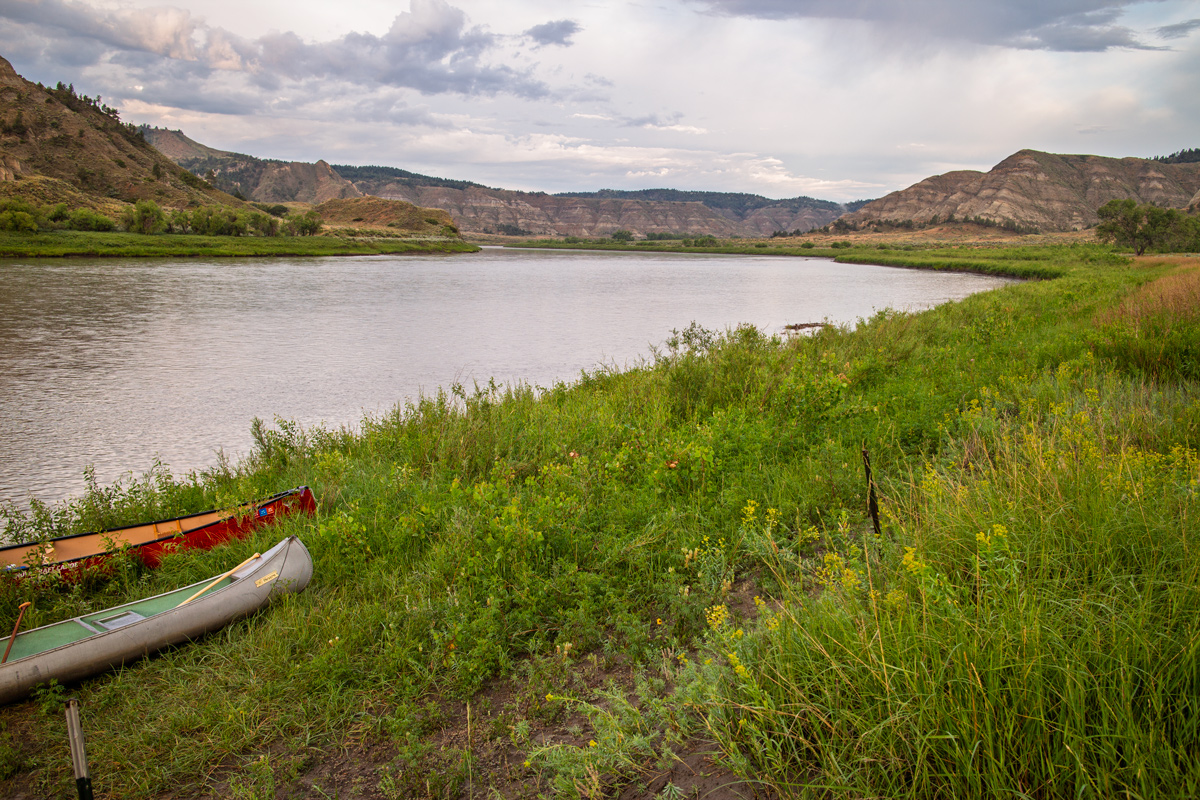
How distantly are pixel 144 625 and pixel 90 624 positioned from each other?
0.55m

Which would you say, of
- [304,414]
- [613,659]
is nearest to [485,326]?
[304,414]

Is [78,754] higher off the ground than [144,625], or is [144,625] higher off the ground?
[78,754]

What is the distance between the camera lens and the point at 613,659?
420 cm

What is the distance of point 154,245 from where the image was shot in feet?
205

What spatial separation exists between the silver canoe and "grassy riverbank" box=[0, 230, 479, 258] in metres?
61.2

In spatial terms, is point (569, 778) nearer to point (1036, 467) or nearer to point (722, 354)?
point (1036, 467)

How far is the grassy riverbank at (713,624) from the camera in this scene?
98.7 inches

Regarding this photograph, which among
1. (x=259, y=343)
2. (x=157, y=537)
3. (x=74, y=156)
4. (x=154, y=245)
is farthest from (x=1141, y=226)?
(x=74, y=156)

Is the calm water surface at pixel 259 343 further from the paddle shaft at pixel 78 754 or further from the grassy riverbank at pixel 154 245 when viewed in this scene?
the grassy riverbank at pixel 154 245

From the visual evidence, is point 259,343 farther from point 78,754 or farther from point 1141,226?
point 1141,226

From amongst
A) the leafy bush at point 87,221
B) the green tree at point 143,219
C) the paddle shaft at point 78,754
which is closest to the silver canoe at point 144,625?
the paddle shaft at point 78,754

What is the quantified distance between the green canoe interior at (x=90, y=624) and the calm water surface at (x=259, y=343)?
4.78m

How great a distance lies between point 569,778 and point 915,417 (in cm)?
614

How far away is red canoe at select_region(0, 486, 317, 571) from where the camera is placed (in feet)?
19.3
